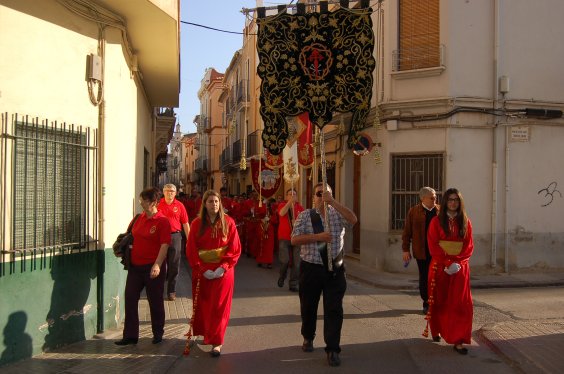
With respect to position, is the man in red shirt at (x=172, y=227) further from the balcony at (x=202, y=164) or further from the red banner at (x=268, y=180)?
the balcony at (x=202, y=164)

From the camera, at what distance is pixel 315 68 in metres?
7.14

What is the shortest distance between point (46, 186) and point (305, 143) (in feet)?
32.9

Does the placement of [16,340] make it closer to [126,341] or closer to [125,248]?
[126,341]

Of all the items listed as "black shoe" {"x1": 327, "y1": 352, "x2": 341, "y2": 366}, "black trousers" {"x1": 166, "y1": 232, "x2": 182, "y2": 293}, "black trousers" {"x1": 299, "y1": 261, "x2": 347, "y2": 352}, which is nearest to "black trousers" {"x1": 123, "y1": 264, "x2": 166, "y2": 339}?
"black trousers" {"x1": 299, "y1": 261, "x2": 347, "y2": 352}

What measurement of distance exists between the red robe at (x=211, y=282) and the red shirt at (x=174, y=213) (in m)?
2.93

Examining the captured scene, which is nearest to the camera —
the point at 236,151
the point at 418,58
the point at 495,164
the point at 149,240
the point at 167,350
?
the point at 167,350

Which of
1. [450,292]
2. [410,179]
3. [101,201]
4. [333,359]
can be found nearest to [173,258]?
[101,201]

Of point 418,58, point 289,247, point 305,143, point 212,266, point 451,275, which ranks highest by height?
point 418,58

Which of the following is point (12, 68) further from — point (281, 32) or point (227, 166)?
point (227, 166)

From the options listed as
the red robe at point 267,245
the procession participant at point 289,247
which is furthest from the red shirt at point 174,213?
the red robe at point 267,245

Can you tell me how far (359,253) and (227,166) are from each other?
25599 millimetres

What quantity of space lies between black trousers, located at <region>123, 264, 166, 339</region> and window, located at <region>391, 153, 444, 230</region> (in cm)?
767

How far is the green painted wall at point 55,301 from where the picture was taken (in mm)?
5648

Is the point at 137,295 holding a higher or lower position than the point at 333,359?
higher
